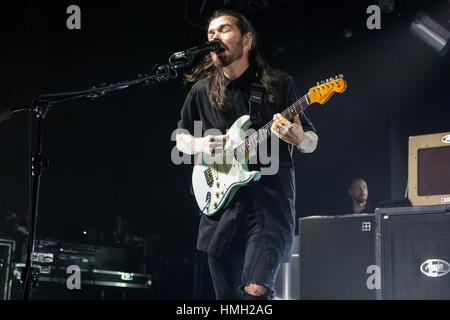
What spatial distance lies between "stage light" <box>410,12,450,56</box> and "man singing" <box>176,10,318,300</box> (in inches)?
181

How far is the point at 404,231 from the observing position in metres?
3.75

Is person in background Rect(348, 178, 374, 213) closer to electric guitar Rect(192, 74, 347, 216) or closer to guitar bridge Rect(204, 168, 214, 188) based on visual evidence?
electric guitar Rect(192, 74, 347, 216)

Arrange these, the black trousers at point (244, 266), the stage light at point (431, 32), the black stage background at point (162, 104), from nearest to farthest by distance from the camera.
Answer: the black trousers at point (244, 266) < the stage light at point (431, 32) < the black stage background at point (162, 104)

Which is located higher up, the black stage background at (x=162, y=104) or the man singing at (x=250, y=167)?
the black stage background at (x=162, y=104)

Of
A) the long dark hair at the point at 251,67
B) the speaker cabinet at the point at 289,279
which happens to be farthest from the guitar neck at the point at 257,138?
the speaker cabinet at the point at 289,279

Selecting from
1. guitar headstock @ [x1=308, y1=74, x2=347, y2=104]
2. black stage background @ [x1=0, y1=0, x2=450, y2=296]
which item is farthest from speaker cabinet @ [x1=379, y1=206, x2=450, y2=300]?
black stage background @ [x1=0, y1=0, x2=450, y2=296]

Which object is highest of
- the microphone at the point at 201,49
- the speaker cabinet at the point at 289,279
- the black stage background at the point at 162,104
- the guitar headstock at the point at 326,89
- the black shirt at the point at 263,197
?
the black stage background at the point at 162,104

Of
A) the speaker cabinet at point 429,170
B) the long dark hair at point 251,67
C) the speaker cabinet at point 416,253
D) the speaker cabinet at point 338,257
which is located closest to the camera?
the long dark hair at point 251,67

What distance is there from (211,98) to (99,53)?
5545 millimetres

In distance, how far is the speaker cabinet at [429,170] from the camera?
12.5ft

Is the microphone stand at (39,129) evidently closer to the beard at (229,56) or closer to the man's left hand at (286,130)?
the beard at (229,56)
